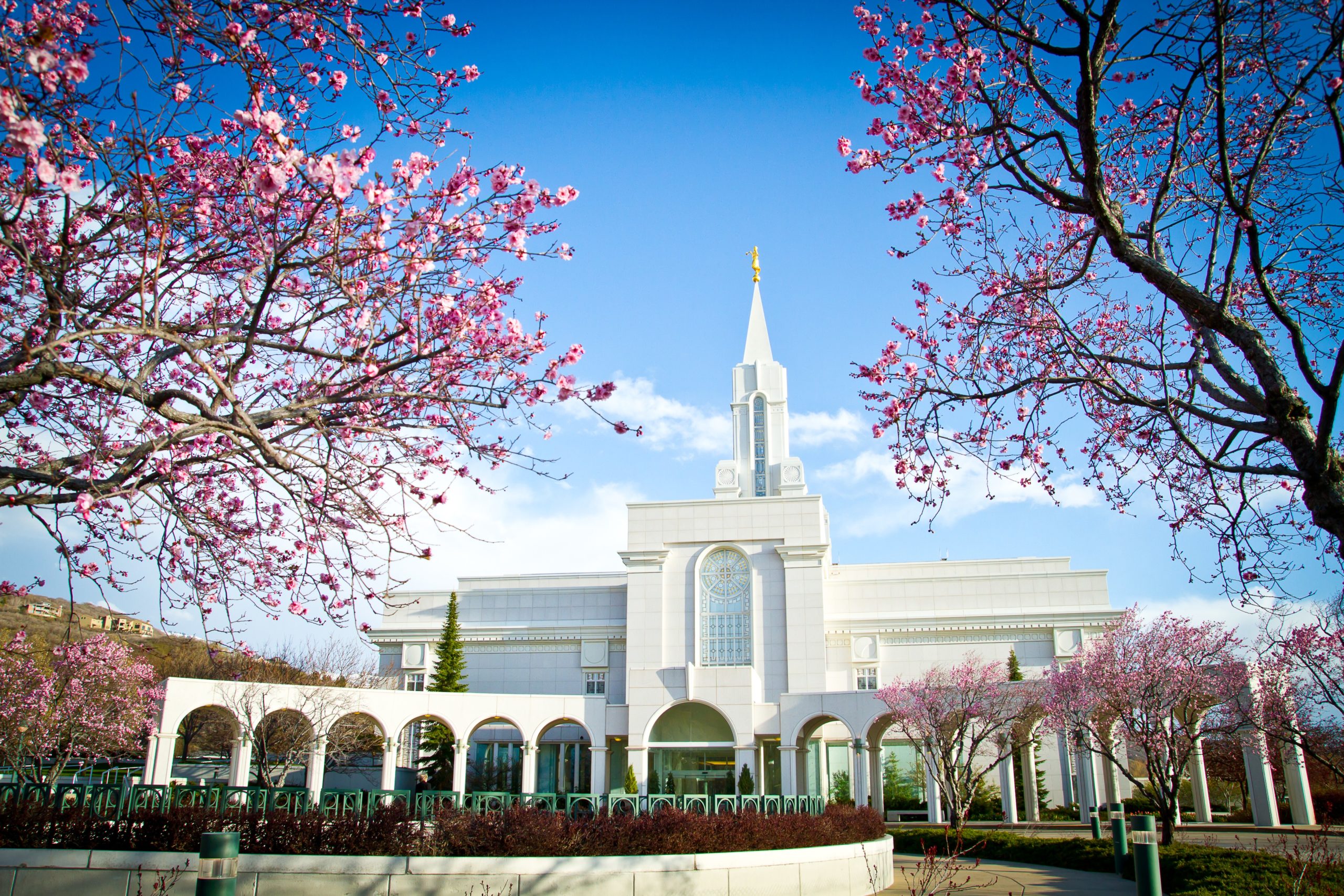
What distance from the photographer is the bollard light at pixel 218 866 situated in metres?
5.62

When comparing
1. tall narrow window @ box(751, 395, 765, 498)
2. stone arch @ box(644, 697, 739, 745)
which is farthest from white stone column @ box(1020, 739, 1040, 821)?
tall narrow window @ box(751, 395, 765, 498)

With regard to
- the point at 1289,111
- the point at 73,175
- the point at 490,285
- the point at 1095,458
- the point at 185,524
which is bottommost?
the point at 185,524

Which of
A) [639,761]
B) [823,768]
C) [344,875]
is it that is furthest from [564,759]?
[344,875]

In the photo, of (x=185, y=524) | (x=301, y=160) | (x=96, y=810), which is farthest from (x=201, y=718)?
(x=301, y=160)

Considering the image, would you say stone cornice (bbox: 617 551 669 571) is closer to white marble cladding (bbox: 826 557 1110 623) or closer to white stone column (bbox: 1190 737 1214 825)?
white marble cladding (bbox: 826 557 1110 623)

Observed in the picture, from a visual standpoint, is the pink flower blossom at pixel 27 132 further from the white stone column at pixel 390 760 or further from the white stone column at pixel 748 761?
the white stone column at pixel 748 761

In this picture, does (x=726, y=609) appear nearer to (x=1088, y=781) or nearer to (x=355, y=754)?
(x=1088, y=781)

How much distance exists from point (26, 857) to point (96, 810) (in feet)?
4.07

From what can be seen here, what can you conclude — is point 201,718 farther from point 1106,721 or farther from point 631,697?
point 1106,721

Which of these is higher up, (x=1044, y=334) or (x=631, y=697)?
(x=1044, y=334)

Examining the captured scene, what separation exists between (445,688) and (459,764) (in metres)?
5.72

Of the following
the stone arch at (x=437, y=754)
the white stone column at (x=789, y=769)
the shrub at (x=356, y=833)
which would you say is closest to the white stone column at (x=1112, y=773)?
the white stone column at (x=789, y=769)

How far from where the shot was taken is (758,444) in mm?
42438

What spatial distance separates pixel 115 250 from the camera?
7.20 m
